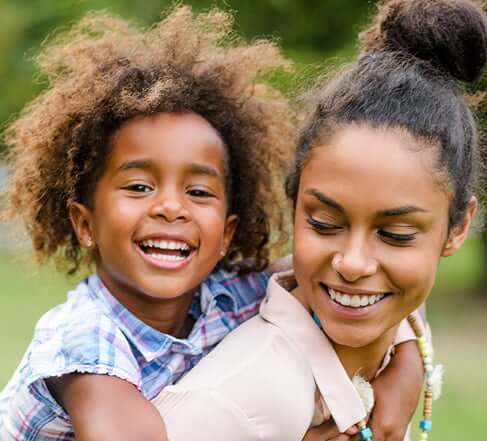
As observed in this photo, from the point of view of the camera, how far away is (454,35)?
10.1ft

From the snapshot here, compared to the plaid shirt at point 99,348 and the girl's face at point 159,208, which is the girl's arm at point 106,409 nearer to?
the plaid shirt at point 99,348

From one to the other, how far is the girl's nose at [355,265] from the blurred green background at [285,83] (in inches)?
153

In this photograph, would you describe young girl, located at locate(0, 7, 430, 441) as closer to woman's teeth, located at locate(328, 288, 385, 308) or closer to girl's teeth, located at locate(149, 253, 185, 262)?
girl's teeth, located at locate(149, 253, 185, 262)

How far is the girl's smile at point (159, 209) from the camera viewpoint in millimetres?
3158

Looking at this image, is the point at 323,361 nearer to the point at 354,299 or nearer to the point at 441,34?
the point at 354,299

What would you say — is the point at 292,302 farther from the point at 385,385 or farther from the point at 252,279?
the point at 252,279

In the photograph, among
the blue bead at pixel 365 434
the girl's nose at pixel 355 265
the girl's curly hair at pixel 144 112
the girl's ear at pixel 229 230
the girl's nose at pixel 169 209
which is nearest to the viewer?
the girl's nose at pixel 355 265

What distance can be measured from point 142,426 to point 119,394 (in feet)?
0.48

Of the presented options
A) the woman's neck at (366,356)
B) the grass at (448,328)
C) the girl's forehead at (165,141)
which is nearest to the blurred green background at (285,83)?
the grass at (448,328)

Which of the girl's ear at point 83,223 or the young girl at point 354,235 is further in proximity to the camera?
the girl's ear at point 83,223

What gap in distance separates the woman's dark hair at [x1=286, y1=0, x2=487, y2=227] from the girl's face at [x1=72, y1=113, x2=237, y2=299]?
0.32 meters

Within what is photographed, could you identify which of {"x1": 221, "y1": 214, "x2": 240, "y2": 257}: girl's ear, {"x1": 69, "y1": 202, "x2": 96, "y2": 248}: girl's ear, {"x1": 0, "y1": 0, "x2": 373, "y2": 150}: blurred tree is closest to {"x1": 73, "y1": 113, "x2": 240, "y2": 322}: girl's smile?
{"x1": 69, "y1": 202, "x2": 96, "y2": 248}: girl's ear

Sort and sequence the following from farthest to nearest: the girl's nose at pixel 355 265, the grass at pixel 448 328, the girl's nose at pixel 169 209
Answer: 1. the grass at pixel 448 328
2. the girl's nose at pixel 169 209
3. the girl's nose at pixel 355 265

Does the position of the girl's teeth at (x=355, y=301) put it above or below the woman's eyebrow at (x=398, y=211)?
below
